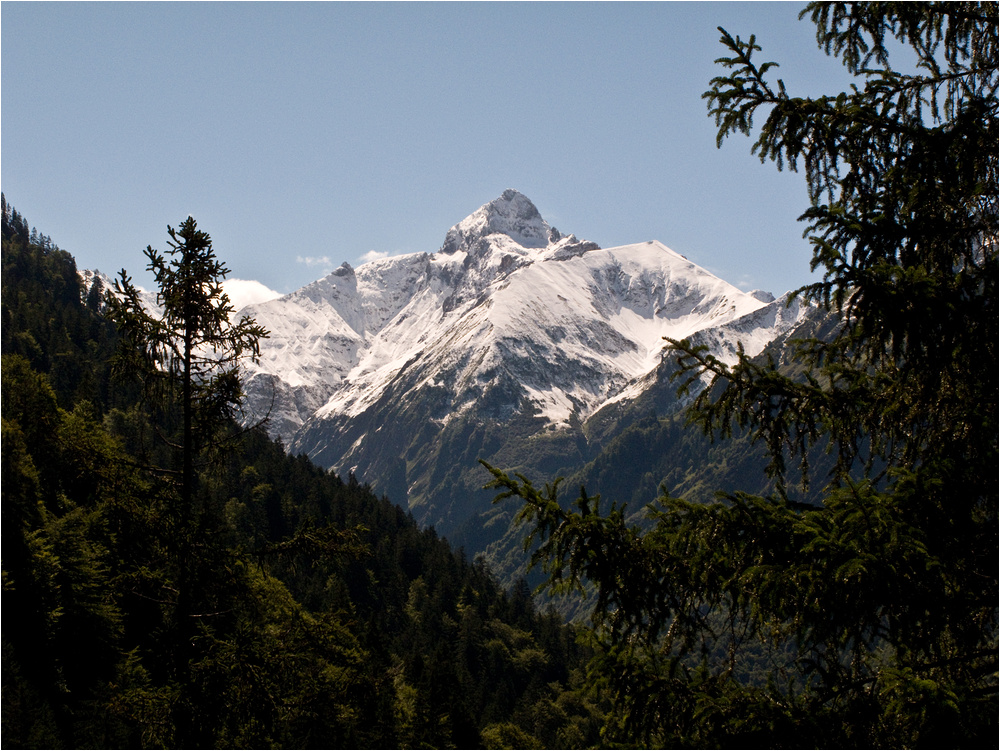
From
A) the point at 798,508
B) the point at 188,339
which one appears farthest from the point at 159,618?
the point at 798,508

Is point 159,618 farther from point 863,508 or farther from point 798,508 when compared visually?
point 863,508

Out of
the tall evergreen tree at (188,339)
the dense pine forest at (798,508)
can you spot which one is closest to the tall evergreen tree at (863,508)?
the dense pine forest at (798,508)

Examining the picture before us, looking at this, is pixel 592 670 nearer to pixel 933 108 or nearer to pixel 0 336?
pixel 933 108

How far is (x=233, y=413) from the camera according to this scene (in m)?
17.3

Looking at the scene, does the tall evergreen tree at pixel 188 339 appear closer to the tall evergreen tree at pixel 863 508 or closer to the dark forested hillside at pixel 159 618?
the dark forested hillside at pixel 159 618

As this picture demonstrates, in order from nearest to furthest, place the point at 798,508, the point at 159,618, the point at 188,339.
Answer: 1. the point at 798,508
2. the point at 188,339
3. the point at 159,618

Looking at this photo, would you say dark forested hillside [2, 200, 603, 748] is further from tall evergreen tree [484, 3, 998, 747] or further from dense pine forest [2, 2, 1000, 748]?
tall evergreen tree [484, 3, 998, 747]

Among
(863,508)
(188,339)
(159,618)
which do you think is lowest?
(159,618)

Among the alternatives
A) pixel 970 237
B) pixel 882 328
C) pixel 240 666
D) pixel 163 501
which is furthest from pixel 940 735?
pixel 163 501

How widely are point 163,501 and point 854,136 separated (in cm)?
1498

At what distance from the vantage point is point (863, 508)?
893cm

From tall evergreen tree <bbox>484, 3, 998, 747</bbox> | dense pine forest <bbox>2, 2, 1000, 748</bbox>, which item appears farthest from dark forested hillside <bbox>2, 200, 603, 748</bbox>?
tall evergreen tree <bbox>484, 3, 998, 747</bbox>

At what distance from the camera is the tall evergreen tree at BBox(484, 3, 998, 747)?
9.08 metres

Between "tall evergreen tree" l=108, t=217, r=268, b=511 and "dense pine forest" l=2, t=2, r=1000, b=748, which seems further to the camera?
"tall evergreen tree" l=108, t=217, r=268, b=511
